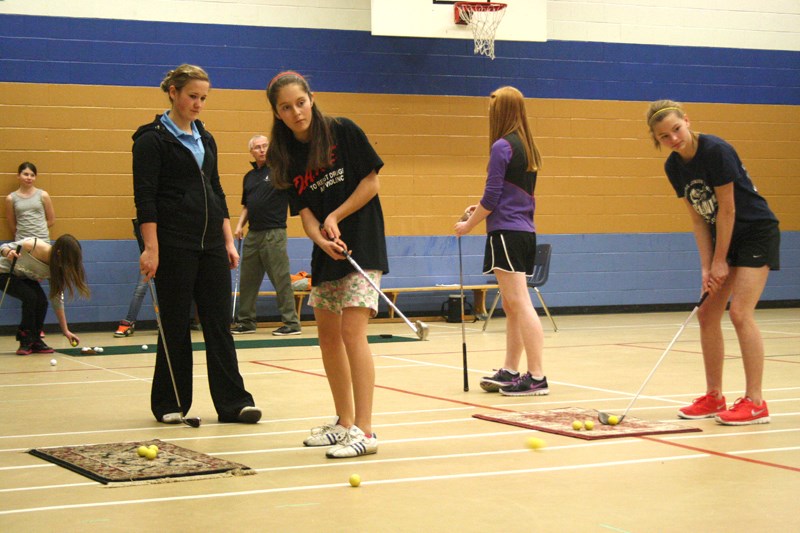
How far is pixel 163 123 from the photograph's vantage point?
4785 millimetres

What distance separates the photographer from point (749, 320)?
4.55 m

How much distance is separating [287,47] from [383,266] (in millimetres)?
7426

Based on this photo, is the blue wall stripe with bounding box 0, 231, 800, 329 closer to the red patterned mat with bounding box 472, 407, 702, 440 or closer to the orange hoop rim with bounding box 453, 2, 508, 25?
the orange hoop rim with bounding box 453, 2, 508, 25

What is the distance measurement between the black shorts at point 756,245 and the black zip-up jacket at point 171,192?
8.11 feet

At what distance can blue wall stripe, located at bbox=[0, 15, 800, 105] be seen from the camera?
10148 mm

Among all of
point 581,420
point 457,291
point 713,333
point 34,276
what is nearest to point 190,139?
point 581,420

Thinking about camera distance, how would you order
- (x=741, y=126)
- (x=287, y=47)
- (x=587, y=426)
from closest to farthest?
1. (x=587, y=426)
2. (x=287, y=47)
3. (x=741, y=126)

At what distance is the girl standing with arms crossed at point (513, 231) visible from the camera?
5590 millimetres

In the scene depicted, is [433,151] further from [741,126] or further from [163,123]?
[163,123]

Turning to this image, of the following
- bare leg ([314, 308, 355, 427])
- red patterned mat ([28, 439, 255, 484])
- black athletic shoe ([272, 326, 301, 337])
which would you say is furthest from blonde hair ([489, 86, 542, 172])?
black athletic shoe ([272, 326, 301, 337])

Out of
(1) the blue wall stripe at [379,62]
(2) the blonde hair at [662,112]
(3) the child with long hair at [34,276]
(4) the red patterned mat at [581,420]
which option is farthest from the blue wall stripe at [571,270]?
(2) the blonde hair at [662,112]

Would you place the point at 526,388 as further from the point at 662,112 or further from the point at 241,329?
the point at 241,329

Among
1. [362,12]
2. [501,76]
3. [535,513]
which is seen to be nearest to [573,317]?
[501,76]

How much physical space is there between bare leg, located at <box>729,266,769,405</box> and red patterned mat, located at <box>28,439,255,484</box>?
2.34m
